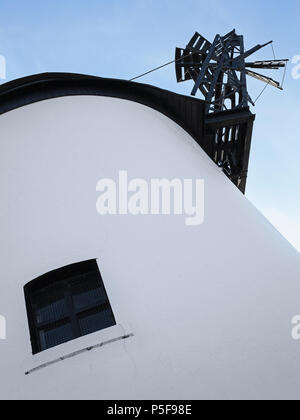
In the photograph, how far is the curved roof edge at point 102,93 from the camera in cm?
833

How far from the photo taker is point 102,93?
27.9 ft

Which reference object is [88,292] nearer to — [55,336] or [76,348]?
[55,336]

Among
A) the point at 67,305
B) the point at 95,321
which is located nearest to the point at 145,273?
the point at 95,321

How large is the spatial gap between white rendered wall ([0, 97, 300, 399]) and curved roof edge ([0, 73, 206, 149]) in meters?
1.65

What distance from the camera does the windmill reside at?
34.3 feet

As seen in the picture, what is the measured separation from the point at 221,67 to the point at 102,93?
4022 mm

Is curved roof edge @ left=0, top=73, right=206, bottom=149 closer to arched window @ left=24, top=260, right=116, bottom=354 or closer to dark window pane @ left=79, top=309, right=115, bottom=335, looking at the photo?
arched window @ left=24, top=260, right=116, bottom=354

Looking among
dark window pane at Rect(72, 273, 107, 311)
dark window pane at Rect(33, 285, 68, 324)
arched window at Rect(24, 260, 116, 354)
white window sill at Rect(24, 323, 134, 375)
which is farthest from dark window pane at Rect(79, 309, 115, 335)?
white window sill at Rect(24, 323, 134, 375)

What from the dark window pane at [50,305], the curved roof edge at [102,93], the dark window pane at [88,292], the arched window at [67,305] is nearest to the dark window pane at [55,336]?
the arched window at [67,305]
